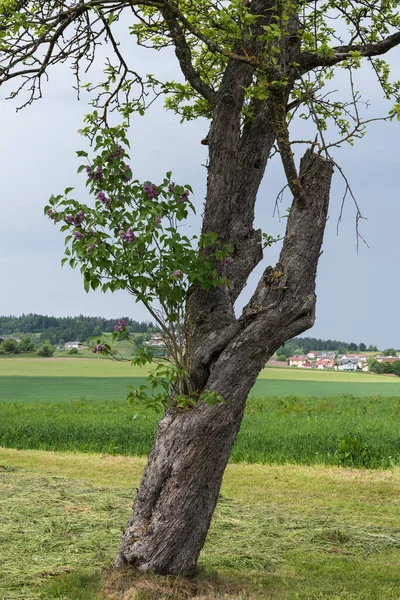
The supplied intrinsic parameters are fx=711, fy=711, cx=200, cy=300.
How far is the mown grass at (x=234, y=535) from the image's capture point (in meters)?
6.79

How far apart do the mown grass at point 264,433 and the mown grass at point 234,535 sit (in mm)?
958

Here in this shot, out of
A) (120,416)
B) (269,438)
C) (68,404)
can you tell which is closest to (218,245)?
(269,438)

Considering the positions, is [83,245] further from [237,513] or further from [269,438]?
[269,438]

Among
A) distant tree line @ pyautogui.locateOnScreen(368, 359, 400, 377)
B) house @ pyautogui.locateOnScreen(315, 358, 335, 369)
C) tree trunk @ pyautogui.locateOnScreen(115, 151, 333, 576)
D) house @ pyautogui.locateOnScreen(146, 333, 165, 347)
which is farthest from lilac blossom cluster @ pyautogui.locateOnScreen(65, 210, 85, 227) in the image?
house @ pyautogui.locateOnScreen(315, 358, 335, 369)

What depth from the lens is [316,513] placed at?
10.8m

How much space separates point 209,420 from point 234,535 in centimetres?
335

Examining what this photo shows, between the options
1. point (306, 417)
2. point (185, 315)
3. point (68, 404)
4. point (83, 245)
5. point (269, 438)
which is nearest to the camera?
point (83, 245)

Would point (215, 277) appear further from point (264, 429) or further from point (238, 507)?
point (264, 429)

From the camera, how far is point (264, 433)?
16703 mm

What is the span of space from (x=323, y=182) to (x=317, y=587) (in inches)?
159

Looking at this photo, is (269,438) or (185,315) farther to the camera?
(269,438)

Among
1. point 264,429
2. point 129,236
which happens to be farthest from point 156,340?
point 264,429

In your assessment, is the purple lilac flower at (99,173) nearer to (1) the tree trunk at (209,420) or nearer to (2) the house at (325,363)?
(1) the tree trunk at (209,420)

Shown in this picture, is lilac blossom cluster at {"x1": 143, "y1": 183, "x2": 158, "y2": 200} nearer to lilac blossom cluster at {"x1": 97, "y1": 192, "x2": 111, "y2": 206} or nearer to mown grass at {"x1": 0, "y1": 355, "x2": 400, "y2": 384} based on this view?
lilac blossom cluster at {"x1": 97, "y1": 192, "x2": 111, "y2": 206}
